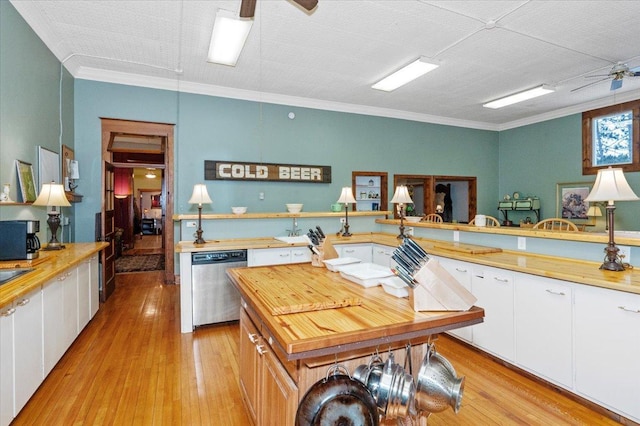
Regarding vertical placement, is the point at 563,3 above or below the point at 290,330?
above

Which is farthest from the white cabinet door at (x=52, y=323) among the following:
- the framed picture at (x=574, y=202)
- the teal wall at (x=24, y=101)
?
the framed picture at (x=574, y=202)

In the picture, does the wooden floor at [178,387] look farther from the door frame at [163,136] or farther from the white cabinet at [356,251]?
the door frame at [163,136]

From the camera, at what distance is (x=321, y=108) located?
19.9 ft

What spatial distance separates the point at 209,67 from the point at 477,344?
4.62 metres

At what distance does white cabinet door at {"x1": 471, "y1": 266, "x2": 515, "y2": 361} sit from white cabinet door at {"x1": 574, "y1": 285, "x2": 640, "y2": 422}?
1.57ft

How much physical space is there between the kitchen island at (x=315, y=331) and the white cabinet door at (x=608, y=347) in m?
1.24

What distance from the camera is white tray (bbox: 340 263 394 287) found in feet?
5.74

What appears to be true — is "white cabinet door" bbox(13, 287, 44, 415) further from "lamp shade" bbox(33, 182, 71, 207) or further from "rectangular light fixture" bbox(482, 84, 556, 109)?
"rectangular light fixture" bbox(482, 84, 556, 109)

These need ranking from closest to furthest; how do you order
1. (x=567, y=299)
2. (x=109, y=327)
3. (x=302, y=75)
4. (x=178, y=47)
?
(x=567, y=299)
(x=109, y=327)
(x=178, y=47)
(x=302, y=75)

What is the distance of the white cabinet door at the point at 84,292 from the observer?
315 cm

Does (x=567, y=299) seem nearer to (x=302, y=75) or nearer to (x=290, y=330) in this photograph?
(x=290, y=330)

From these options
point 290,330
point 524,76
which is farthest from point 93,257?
point 524,76

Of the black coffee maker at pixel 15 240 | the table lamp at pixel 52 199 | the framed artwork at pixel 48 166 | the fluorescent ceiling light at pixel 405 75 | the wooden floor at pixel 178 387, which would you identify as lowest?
the wooden floor at pixel 178 387

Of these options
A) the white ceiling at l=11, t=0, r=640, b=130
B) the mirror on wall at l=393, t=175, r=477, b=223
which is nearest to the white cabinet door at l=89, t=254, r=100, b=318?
the white ceiling at l=11, t=0, r=640, b=130
